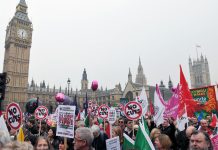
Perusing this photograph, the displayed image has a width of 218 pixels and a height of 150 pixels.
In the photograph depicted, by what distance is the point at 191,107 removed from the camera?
7.46 metres

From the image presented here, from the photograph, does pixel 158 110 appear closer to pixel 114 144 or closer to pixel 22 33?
pixel 114 144

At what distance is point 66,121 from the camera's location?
16.8ft

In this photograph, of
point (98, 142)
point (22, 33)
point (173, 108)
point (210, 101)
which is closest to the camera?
point (98, 142)

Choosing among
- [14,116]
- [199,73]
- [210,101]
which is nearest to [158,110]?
[210,101]

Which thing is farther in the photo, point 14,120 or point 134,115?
point 134,115

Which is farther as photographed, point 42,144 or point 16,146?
point 42,144

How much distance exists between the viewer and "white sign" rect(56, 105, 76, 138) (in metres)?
4.94

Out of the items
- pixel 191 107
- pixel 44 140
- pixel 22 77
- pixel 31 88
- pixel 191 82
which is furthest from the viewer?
pixel 191 82

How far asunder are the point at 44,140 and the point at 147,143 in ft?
6.40

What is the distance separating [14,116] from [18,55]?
65065 mm

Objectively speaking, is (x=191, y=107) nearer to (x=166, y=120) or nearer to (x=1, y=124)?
(x=166, y=120)

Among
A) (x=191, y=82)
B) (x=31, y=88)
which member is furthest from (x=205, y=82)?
(x=31, y=88)

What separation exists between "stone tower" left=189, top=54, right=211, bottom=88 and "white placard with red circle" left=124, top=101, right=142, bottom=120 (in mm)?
92747

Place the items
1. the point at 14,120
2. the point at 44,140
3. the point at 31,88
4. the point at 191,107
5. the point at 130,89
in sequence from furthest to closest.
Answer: the point at 31,88
the point at 130,89
the point at 191,107
the point at 14,120
the point at 44,140
